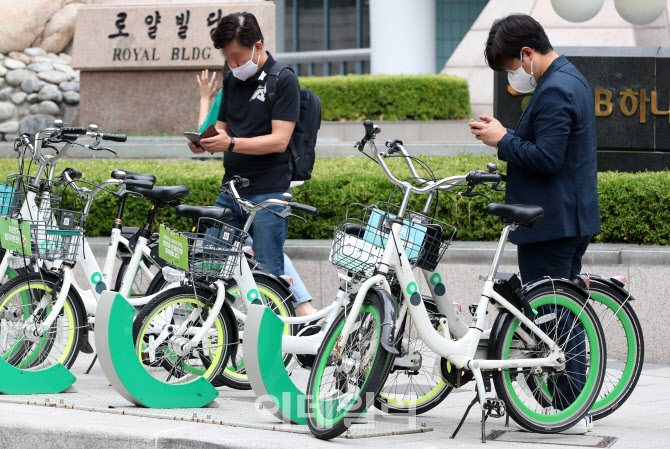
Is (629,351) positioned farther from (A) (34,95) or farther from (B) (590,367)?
(A) (34,95)

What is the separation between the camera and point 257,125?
6.07m

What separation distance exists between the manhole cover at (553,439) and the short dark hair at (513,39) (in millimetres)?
1728

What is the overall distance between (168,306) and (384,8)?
63.5 ft

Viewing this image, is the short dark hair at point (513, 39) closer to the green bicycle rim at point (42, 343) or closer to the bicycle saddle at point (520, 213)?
the bicycle saddle at point (520, 213)

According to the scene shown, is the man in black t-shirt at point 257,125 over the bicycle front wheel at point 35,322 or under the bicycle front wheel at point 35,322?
over

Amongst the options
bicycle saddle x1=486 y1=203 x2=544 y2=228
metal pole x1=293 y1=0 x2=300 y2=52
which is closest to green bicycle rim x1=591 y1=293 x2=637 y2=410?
bicycle saddle x1=486 y1=203 x2=544 y2=228

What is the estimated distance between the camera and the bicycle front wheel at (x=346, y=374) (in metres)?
4.47

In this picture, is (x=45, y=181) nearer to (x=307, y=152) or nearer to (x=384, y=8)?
(x=307, y=152)

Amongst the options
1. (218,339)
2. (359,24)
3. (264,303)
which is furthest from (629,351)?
(359,24)

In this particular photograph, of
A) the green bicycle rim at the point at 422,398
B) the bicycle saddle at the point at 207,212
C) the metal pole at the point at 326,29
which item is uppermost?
the metal pole at the point at 326,29

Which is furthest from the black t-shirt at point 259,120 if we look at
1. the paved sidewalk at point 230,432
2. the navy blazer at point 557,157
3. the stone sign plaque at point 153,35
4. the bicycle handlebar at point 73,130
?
the stone sign plaque at point 153,35

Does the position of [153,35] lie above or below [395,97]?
above

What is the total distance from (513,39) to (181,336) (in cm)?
227

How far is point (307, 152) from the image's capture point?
→ 6.36 m
